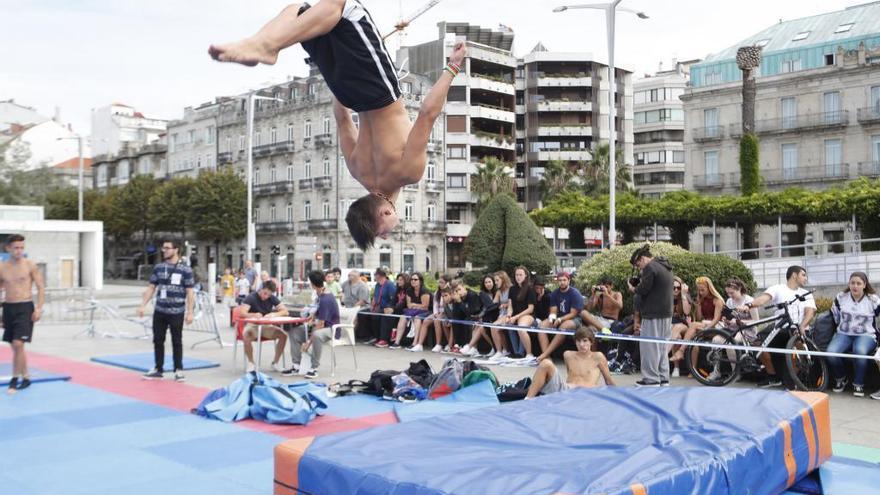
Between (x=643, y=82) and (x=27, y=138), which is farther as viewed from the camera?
(x=643, y=82)

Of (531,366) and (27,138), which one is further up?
(27,138)

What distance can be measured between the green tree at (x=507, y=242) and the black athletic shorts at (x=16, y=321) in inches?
455

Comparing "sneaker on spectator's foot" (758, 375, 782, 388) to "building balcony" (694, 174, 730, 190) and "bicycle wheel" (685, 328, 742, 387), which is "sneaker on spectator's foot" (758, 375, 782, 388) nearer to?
"bicycle wheel" (685, 328, 742, 387)

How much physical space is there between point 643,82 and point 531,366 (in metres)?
58.5

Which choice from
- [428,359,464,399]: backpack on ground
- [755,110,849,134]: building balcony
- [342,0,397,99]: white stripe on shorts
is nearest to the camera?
[342,0,397,99]: white stripe on shorts

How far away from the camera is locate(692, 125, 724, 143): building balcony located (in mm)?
45844

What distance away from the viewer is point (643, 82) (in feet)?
216

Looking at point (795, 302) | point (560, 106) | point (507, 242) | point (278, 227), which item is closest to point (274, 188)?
point (278, 227)

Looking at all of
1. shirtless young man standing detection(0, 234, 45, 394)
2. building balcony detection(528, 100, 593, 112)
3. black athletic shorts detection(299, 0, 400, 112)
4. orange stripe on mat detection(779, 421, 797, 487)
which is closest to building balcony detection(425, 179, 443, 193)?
building balcony detection(528, 100, 593, 112)

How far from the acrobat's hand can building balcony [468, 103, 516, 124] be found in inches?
1897

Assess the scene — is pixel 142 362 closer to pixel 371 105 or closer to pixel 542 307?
pixel 542 307

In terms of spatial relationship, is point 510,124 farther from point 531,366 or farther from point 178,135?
point 531,366

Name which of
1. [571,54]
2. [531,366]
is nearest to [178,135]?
[571,54]

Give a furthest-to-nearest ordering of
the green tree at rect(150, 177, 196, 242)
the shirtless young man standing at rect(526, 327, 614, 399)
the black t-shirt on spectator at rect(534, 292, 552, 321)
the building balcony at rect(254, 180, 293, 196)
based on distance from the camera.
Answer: the green tree at rect(150, 177, 196, 242) → the building balcony at rect(254, 180, 293, 196) → the black t-shirt on spectator at rect(534, 292, 552, 321) → the shirtless young man standing at rect(526, 327, 614, 399)
